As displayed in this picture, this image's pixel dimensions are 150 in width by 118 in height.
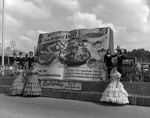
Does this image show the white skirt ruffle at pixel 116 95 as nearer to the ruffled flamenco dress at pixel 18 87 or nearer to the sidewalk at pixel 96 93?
the sidewalk at pixel 96 93

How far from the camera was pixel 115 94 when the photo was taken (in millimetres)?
6762

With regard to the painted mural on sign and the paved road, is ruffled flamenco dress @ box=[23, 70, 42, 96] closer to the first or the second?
the painted mural on sign

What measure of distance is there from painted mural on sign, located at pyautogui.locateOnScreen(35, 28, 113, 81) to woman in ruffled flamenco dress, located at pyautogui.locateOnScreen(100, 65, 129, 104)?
127 cm

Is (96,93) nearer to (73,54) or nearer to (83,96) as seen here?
(83,96)

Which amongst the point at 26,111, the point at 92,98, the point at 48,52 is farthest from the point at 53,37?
the point at 26,111

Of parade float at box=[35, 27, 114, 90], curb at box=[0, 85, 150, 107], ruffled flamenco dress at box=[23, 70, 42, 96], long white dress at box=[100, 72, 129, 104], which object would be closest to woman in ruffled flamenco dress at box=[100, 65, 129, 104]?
long white dress at box=[100, 72, 129, 104]

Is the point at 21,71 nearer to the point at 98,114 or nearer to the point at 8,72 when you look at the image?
the point at 8,72

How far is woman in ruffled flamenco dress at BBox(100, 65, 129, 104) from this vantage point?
6.69 metres

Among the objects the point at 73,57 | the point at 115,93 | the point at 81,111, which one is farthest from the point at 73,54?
the point at 81,111

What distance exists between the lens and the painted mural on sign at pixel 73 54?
28.6 feet

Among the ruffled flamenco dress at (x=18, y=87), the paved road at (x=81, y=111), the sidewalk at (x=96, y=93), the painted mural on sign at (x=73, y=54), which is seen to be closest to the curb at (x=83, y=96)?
the sidewalk at (x=96, y=93)

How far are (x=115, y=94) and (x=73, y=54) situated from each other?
11.5ft

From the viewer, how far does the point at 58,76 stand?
9.43 meters

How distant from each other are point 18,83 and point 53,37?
3.19 m
